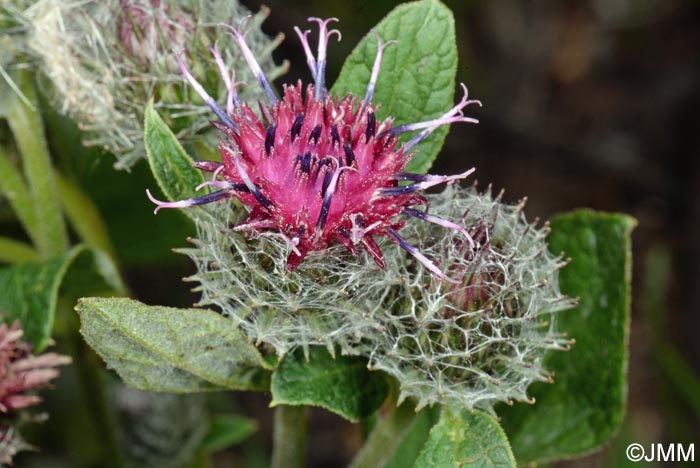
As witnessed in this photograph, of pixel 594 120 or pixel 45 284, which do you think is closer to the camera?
pixel 45 284

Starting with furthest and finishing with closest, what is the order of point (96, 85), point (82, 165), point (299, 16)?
1. point (299, 16)
2. point (82, 165)
3. point (96, 85)

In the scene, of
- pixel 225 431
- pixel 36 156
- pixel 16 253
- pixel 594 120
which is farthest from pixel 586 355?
pixel 594 120

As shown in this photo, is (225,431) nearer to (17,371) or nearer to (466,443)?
(17,371)

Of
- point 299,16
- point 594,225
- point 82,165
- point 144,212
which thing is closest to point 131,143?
point 82,165

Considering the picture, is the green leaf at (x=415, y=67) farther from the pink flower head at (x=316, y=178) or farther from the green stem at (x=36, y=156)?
the green stem at (x=36, y=156)

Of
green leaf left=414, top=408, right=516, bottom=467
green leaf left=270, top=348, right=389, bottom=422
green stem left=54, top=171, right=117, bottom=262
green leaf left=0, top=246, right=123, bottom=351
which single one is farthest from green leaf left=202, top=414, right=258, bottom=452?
green leaf left=414, top=408, right=516, bottom=467

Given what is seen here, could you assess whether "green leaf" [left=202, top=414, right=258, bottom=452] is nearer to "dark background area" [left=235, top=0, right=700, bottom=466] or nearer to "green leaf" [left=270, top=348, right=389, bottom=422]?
"green leaf" [left=270, top=348, right=389, bottom=422]

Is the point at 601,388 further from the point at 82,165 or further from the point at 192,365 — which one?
the point at 82,165

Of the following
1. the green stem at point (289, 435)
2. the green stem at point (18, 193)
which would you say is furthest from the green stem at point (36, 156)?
the green stem at point (289, 435)
